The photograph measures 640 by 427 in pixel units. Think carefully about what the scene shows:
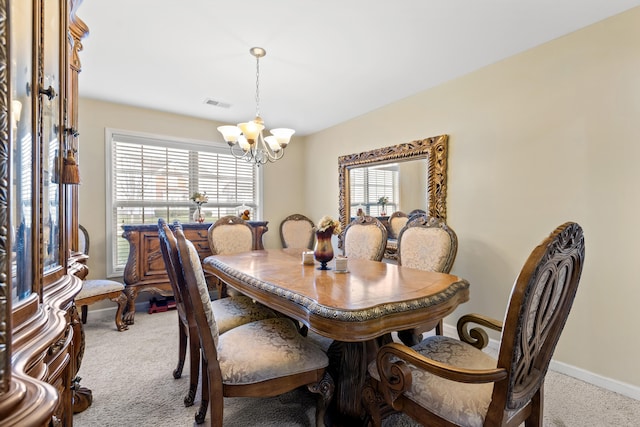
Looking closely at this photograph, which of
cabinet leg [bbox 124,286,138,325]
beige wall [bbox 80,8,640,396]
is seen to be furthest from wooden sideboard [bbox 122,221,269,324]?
beige wall [bbox 80,8,640,396]

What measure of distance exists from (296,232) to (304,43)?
301cm

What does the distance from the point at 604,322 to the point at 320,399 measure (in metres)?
2.06

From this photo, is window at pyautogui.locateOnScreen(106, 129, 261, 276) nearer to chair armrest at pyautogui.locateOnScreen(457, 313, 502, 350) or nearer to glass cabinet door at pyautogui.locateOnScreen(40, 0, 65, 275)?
glass cabinet door at pyautogui.locateOnScreen(40, 0, 65, 275)

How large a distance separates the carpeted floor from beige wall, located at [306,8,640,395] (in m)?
0.31

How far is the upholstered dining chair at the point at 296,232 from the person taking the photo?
193 inches

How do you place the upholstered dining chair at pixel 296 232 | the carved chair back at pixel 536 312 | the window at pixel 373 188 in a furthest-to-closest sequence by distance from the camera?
the upholstered dining chair at pixel 296 232
the window at pixel 373 188
the carved chair back at pixel 536 312

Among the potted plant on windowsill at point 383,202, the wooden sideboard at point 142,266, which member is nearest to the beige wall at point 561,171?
the potted plant on windowsill at point 383,202

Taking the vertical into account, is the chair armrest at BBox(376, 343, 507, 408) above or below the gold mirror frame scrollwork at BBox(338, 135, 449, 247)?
below

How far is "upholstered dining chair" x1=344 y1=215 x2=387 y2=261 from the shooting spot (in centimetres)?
295

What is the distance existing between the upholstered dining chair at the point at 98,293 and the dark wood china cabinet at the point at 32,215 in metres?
1.82

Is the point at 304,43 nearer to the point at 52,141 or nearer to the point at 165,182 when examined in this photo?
the point at 52,141

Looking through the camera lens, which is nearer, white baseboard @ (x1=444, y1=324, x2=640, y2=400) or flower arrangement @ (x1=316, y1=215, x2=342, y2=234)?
white baseboard @ (x1=444, y1=324, x2=640, y2=400)

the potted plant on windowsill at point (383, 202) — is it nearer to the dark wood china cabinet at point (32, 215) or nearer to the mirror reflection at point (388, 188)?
the mirror reflection at point (388, 188)

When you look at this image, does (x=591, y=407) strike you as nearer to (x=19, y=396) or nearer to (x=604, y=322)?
(x=604, y=322)
